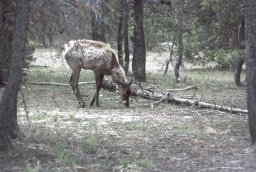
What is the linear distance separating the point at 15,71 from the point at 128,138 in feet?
10.3

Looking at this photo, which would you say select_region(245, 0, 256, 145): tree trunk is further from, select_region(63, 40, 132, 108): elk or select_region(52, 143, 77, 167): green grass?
select_region(63, 40, 132, 108): elk

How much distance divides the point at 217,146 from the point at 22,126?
4.16 m

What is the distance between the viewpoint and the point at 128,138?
34.1 feet

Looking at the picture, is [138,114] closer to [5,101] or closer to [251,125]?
[251,125]

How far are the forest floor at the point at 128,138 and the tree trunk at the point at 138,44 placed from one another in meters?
5.90

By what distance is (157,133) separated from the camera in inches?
433

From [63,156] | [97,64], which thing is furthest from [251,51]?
[97,64]

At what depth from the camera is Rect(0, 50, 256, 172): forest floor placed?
8.19 metres

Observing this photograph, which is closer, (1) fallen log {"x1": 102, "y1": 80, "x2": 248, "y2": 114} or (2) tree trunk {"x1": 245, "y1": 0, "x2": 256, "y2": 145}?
(2) tree trunk {"x1": 245, "y1": 0, "x2": 256, "y2": 145}

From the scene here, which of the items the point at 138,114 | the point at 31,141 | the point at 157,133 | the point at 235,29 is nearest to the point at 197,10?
the point at 235,29

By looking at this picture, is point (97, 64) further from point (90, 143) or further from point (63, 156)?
point (63, 156)

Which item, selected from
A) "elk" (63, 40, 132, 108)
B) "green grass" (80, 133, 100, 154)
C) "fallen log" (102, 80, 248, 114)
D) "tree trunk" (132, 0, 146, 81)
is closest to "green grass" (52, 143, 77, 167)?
"green grass" (80, 133, 100, 154)

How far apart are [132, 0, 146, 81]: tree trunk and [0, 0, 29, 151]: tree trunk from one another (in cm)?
1453

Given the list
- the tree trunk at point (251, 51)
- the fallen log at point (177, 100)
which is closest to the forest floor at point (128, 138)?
the fallen log at point (177, 100)
